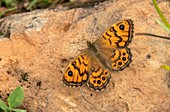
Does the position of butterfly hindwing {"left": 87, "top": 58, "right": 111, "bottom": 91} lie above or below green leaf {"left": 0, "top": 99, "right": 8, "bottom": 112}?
above

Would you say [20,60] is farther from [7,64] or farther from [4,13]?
[4,13]

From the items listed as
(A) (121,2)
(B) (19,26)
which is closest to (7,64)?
(B) (19,26)

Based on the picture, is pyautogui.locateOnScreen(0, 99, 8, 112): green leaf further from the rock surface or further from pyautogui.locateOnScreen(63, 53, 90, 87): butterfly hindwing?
pyautogui.locateOnScreen(63, 53, 90, 87): butterfly hindwing

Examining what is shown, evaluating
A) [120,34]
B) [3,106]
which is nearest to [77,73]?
[120,34]

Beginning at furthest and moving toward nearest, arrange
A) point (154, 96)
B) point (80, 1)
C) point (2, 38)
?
point (80, 1) < point (2, 38) < point (154, 96)

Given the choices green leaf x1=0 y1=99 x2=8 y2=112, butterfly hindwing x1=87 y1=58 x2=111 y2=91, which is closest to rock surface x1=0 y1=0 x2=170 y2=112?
butterfly hindwing x1=87 y1=58 x2=111 y2=91
